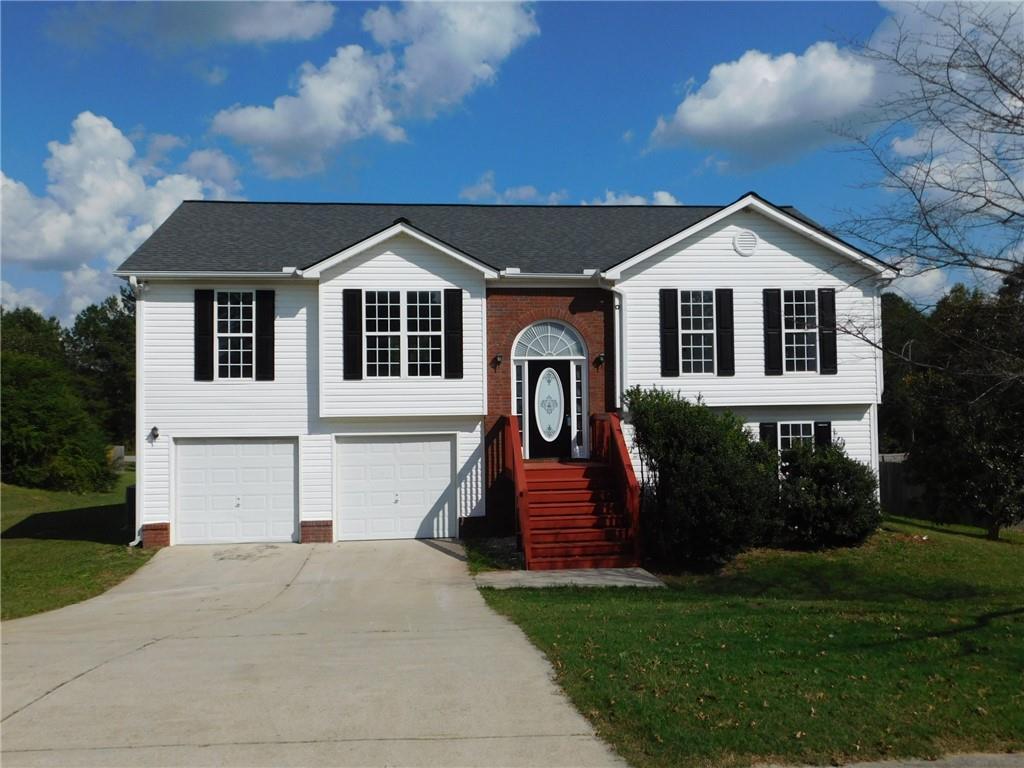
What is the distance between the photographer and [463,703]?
21.7 feet

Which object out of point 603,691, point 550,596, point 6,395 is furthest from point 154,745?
point 6,395

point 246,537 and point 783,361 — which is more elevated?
point 783,361

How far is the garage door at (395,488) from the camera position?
17.3 metres

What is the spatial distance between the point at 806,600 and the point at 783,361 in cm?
698

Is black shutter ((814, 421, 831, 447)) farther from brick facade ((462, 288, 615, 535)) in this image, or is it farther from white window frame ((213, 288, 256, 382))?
white window frame ((213, 288, 256, 382))

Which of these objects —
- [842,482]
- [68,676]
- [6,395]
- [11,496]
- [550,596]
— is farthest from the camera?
[6,395]

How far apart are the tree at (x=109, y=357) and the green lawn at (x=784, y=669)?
2531 inches

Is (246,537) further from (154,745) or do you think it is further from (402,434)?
(154,745)

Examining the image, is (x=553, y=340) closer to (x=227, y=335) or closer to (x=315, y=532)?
(x=315, y=532)

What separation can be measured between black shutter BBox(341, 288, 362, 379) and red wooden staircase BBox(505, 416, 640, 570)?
332 centimetres

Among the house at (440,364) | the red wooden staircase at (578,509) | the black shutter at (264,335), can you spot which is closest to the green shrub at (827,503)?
the house at (440,364)

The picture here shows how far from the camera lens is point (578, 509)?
50.6 ft

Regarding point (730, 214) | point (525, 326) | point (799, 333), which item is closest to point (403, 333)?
point (525, 326)

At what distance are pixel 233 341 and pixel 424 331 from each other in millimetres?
3847
